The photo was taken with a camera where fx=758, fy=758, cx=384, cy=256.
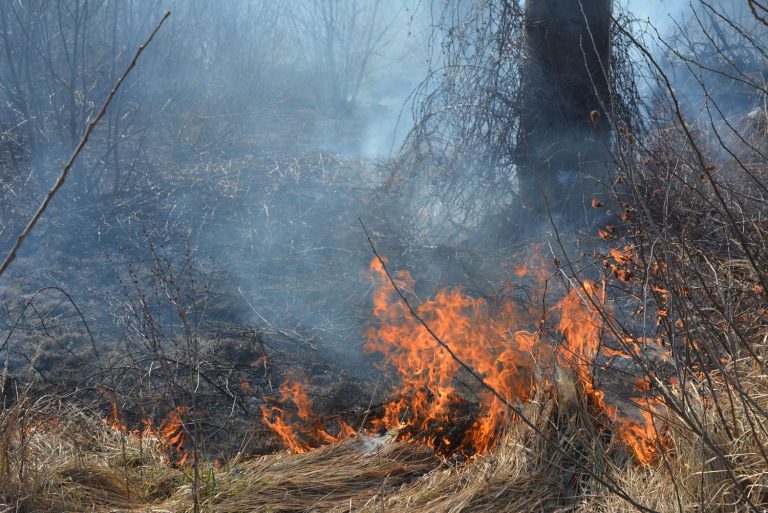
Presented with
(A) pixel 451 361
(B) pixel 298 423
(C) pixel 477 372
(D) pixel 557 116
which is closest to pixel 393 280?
(A) pixel 451 361

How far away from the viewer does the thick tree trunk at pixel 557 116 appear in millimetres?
6906

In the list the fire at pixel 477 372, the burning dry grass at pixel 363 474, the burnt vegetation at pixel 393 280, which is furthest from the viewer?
the fire at pixel 477 372

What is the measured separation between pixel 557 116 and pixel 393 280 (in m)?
3.01

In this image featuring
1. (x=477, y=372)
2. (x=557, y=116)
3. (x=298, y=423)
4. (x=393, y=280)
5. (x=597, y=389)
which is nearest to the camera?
(x=597, y=389)

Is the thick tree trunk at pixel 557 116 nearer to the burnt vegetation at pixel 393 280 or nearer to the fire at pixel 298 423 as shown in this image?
the burnt vegetation at pixel 393 280

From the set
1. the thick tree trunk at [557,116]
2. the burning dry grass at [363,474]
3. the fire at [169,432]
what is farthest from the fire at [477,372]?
the thick tree trunk at [557,116]

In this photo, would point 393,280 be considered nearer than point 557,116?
Yes

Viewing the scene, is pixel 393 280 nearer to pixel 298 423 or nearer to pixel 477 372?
pixel 477 372

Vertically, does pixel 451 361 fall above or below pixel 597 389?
below

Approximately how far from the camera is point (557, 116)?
708cm

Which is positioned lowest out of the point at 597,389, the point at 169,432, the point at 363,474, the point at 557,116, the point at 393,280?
the point at 169,432

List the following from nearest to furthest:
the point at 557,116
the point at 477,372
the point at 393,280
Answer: the point at 477,372 < the point at 393,280 < the point at 557,116

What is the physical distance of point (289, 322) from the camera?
618 centimetres

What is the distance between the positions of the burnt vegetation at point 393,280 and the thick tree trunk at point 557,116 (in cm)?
2
